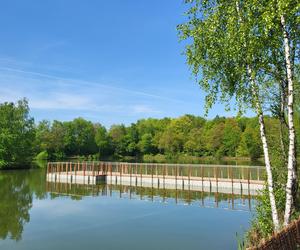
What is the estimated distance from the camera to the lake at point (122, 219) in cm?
1438

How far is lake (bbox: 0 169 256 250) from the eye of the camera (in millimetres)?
14383

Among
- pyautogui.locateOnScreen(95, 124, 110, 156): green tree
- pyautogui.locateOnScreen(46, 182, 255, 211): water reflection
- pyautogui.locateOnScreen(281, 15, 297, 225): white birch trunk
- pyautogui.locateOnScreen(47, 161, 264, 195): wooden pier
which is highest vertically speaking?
pyautogui.locateOnScreen(95, 124, 110, 156): green tree

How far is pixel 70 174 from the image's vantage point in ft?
124

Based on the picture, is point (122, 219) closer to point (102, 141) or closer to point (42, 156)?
point (42, 156)

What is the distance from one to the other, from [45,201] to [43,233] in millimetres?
9936

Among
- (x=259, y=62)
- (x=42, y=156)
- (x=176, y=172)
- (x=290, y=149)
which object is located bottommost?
(x=176, y=172)

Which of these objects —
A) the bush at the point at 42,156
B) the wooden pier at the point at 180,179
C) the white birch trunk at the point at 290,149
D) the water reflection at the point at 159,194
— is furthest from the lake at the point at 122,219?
the bush at the point at 42,156

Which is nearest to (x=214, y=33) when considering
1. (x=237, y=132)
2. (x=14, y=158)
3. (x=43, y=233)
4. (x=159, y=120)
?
(x=43, y=233)

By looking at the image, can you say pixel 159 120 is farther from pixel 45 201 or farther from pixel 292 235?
pixel 292 235

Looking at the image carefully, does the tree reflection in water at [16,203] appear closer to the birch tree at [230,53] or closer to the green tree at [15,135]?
the birch tree at [230,53]

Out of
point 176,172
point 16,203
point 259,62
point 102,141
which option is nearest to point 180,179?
point 176,172

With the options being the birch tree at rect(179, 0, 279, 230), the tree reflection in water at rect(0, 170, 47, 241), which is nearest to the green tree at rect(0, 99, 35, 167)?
the tree reflection in water at rect(0, 170, 47, 241)

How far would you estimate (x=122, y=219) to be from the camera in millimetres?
18891

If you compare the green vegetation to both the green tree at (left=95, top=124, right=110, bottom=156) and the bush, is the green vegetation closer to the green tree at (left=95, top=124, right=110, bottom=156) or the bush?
the bush
